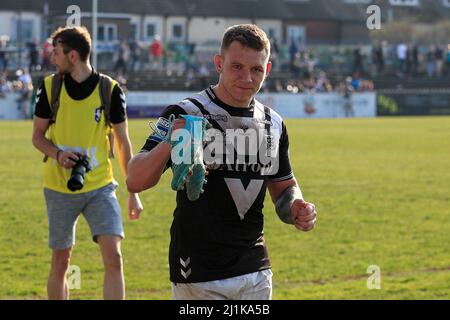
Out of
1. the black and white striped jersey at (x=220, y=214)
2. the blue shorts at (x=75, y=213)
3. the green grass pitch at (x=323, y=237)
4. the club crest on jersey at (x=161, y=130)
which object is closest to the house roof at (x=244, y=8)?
the green grass pitch at (x=323, y=237)

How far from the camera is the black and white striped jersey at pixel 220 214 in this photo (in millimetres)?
5285

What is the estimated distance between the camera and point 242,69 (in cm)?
518

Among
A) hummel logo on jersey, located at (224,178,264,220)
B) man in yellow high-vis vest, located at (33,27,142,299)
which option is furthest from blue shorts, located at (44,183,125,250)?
hummel logo on jersey, located at (224,178,264,220)

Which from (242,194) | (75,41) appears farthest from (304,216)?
(75,41)

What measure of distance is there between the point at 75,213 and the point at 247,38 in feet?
12.0

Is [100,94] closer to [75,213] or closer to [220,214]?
[75,213]

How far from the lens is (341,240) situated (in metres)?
12.9

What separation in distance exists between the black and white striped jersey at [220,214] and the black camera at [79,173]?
2.73 m

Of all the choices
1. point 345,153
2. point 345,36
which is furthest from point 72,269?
point 345,36

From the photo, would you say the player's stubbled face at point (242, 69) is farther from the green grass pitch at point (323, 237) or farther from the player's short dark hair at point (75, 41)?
the green grass pitch at point (323, 237)

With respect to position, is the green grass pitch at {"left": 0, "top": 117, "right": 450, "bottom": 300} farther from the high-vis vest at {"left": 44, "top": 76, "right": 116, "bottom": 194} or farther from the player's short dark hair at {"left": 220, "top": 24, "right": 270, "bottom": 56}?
the player's short dark hair at {"left": 220, "top": 24, "right": 270, "bottom": 56}

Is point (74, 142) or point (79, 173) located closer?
point (79, 173)
